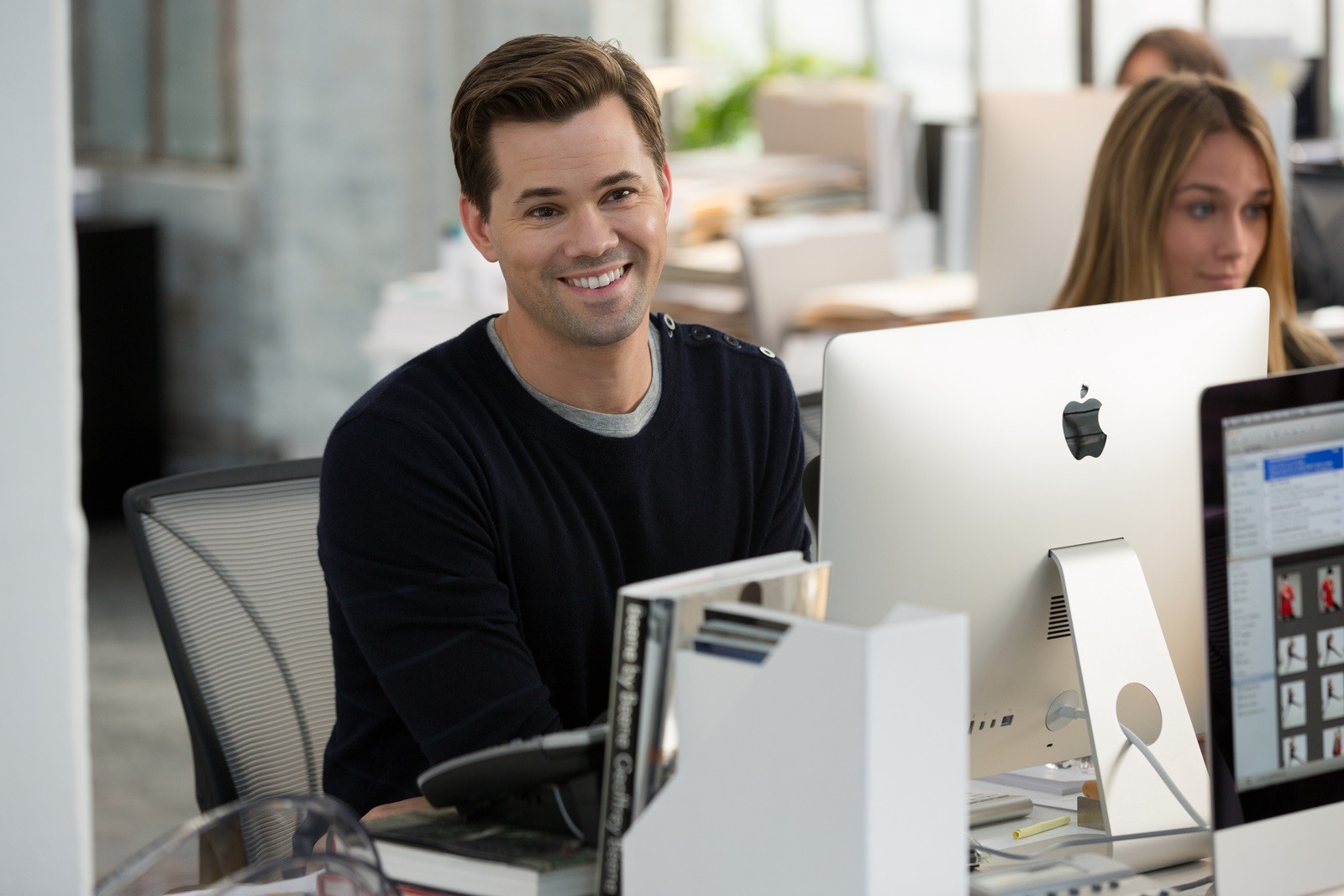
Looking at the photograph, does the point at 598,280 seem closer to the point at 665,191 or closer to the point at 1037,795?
the point at 665,191

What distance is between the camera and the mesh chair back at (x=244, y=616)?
1.76 m

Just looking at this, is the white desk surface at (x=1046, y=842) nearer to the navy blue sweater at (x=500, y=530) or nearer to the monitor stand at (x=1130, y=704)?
the monitor stand at (x=1130, y=704)

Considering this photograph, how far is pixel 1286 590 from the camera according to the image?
1.17 m

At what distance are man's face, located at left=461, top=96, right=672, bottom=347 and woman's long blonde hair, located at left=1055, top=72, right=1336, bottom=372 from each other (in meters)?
0.90

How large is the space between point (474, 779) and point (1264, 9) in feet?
19.9

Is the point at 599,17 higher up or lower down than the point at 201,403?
higher up

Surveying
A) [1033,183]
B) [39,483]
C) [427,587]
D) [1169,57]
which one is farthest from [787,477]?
Result: [1169,57]

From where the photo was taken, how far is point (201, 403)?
644cm

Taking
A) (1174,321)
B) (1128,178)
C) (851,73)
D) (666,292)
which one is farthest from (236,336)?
(1174,321)

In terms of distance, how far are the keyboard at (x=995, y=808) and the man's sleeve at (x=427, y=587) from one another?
1.25ft

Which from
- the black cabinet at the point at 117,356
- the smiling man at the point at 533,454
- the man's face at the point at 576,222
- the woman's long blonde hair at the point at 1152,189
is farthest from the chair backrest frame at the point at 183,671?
the black cabinet at the point at 117,356

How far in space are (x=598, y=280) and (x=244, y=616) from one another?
1.83 feet

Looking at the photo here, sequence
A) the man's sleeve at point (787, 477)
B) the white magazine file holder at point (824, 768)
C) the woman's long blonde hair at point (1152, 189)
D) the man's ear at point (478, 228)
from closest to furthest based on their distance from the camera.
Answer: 1. the white magazine file holder at point (824, 768)
2. the man's ear at point (478, 228)
3. the man's sleeve at point (787, 477)
4. the woman's long blonde hair at point (1152, 189)

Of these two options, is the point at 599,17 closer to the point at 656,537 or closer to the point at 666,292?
the point at 666,292
